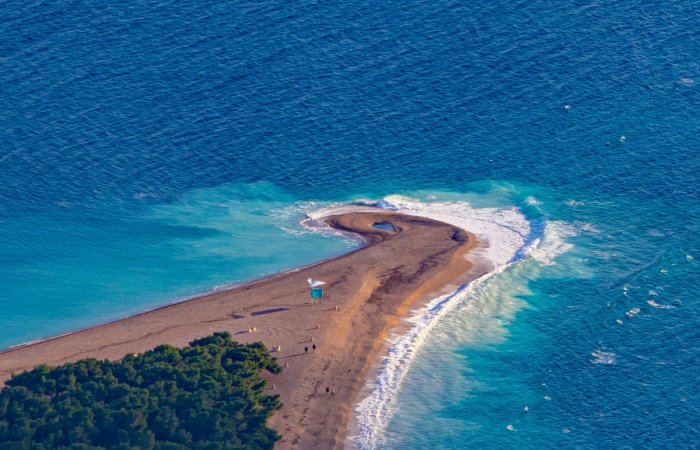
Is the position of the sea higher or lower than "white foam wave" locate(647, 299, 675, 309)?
higher

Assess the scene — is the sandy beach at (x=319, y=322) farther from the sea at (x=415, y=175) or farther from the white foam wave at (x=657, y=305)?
the white foam wave at (x=657, y=305)

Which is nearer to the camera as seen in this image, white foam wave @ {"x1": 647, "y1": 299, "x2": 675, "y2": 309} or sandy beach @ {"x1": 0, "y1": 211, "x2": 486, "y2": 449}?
sandy beach @ {"x1": 0, "y1": 211, "x2": 486, "y2": 449}

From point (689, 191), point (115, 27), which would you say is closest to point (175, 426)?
point (689, 191)

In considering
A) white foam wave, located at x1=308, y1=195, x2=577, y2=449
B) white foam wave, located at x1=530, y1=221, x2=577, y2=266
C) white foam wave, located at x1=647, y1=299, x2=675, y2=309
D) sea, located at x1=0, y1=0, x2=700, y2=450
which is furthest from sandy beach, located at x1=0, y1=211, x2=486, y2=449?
white foam wave, located at x1=647, y1=299, x2=675, y2=309

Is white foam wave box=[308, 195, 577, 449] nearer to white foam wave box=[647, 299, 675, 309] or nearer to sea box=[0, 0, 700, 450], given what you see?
sea box=[0, 0, 700, 450]

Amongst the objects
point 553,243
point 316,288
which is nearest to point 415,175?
point 553,243

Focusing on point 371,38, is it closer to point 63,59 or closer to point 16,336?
point 63,59

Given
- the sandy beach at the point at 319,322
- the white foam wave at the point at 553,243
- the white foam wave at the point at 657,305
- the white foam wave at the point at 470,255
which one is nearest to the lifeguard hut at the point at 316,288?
the sandy beach at the point at 319,322
